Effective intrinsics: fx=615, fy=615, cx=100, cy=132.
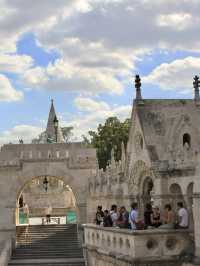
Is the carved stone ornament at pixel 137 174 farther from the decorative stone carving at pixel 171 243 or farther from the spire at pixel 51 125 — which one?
the spire at pixel 51 125

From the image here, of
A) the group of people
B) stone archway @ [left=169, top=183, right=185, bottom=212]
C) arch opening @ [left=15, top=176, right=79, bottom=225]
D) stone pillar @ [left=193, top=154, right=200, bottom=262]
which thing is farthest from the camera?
arch opening @ [left=15, top=176, right=79, bottom=225]

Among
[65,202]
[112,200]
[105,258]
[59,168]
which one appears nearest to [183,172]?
[105,258]

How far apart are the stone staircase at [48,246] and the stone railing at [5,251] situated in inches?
17.2

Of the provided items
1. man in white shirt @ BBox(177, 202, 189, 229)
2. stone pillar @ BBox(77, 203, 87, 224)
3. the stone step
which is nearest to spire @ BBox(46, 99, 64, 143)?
stone pillar @ BBox(77, 203, 87, 224)

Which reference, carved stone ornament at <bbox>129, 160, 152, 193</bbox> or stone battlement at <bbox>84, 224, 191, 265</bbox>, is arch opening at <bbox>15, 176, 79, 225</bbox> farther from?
stone battlement at <bbox>84, 224, 191, 265</bbox>

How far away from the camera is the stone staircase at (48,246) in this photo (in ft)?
123

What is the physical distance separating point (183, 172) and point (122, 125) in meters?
41.0

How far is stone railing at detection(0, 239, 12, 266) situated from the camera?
36719 mm

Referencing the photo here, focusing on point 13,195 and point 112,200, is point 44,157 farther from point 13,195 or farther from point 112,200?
point 112,200

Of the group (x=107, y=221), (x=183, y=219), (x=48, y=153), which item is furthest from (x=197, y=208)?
(x=48, y=153)

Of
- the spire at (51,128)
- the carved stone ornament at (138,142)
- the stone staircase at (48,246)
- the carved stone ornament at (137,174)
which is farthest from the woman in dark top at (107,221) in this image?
the spire at (51,128)

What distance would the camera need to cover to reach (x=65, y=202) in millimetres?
61188

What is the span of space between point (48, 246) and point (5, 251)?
3285 mm

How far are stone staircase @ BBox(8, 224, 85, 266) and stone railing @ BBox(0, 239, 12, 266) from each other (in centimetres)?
44
